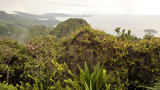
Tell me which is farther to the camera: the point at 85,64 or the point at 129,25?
the point at 129,25

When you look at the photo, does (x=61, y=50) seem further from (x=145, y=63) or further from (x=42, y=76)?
(x=145, y=63)

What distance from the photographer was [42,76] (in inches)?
116

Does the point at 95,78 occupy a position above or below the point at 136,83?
above

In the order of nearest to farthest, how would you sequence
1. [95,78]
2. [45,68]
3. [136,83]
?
[95,78], [136,83], [45,68]

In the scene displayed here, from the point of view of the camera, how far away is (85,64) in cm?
230

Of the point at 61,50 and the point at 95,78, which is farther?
the point at 61,50

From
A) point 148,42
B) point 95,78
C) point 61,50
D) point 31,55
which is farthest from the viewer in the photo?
point 61,50

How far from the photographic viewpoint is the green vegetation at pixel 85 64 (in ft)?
8.14

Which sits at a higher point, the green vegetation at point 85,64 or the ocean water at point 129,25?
the ocean water at point 129,25

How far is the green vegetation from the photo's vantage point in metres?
2.48

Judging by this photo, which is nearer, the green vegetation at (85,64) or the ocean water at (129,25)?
the green vegetation at (85,64)

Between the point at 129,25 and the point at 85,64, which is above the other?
the point at 129,25

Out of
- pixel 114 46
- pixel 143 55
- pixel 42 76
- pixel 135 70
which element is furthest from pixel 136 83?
pixel 42 76

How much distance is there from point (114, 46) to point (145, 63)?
1028 millimetres
